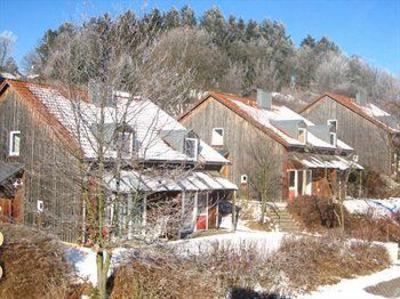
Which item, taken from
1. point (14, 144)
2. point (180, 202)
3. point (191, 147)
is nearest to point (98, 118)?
point (180, 202)

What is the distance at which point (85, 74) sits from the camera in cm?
1252

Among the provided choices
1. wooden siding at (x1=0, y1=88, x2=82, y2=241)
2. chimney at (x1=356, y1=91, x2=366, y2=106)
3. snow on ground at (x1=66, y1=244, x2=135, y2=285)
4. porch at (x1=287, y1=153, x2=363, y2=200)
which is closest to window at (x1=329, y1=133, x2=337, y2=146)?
porch at (x1=287, y1=153, x2=363, y2=200)

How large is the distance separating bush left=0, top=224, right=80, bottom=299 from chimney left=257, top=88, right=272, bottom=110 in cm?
2614

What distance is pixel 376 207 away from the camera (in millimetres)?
34250

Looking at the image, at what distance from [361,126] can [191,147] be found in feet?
80.4

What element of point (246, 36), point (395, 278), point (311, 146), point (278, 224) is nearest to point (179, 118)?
point (311, 146)

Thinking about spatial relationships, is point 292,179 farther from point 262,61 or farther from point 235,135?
point 262,61

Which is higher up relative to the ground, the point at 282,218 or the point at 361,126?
the point at 361,126

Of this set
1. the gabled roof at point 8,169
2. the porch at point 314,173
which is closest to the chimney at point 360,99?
the porch at point 314,173

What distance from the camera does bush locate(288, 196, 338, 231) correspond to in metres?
30.2

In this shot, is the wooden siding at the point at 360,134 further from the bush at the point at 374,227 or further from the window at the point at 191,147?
the window at the point at 191,147

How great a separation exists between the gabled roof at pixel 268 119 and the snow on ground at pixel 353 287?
14.4m

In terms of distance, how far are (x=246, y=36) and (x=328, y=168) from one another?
2217 inches

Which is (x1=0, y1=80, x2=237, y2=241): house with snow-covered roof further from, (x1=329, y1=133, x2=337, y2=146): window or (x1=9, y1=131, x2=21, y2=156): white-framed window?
(x1=329, y1=133, x2=337, y2=146): window
